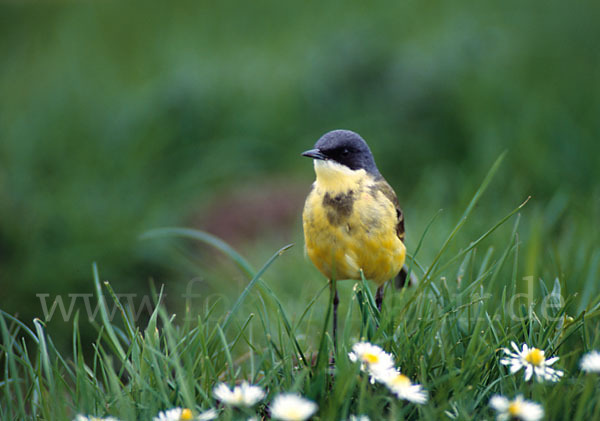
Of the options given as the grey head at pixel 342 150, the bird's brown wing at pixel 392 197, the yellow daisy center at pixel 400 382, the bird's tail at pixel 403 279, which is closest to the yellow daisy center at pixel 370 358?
the yellow daisy center at pixel 400 382

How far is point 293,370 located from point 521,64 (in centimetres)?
548

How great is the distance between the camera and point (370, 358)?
7.49 ft

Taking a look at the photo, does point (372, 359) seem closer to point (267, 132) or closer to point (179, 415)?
point (179, 415)

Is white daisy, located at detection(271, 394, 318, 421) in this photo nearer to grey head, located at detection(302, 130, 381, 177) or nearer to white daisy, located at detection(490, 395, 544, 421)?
white daisy, located at detection(490, 395, 544, 421)

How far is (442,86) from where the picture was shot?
21.5 feet

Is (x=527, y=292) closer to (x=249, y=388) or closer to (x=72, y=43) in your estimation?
(x=249, y=388)

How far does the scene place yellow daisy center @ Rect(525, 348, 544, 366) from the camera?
2299mm

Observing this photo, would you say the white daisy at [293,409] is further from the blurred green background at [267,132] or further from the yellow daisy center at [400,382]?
the blurred green background at [267,132]

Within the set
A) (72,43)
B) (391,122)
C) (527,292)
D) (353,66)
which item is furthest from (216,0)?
(527,292)

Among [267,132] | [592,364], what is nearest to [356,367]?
[592,364]

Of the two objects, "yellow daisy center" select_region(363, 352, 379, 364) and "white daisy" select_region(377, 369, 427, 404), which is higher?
"yellow daisy center" select_region(363, 352, 379, 364)

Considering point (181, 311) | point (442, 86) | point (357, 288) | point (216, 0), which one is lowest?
point (181, 311)

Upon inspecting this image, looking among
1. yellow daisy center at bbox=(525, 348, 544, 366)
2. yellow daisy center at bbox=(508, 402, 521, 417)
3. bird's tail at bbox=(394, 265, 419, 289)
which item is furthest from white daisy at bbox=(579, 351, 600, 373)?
bird's tail at bbox=(394, 265, 419, 289)

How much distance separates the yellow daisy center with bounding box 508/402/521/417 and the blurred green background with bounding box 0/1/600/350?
1.54m
